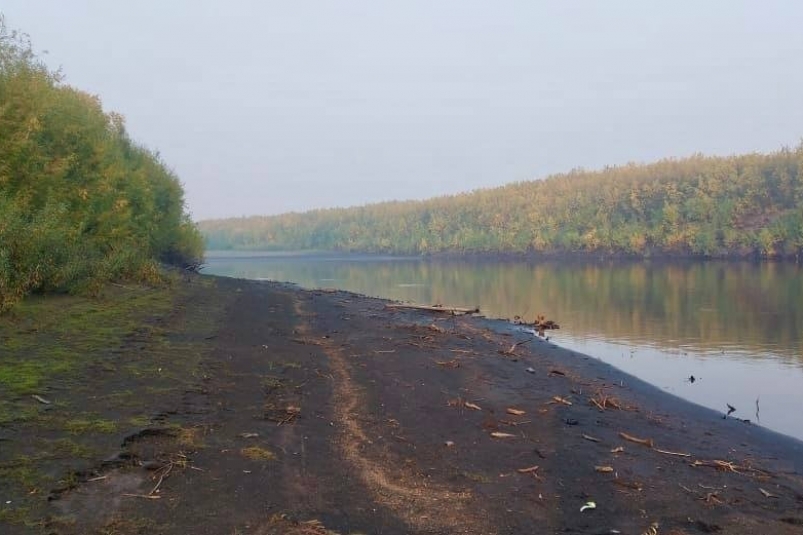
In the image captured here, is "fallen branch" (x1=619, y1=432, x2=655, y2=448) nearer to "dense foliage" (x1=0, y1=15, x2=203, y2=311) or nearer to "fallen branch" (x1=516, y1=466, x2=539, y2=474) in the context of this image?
"fallen branch" (x1=516, y1=466, x2=539, y2=474)

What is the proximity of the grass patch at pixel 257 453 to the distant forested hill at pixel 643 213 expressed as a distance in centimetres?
9898

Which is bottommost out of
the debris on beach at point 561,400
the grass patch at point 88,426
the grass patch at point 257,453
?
the debris on beach at point 561,400

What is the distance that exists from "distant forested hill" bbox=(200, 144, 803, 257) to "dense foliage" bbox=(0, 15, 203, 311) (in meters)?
91.0

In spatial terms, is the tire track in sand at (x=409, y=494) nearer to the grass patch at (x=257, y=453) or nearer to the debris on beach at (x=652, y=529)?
the grass patch at (x=257, y=453)

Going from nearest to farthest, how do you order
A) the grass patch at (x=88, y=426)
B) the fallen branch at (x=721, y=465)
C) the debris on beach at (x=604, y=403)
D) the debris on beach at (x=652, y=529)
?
1. the debris on beach at (x=652, y=529)
2. the grass patch at (x=88, y=426)
3. the fallen branch at (x=721, y=465)
4. the debris on beach at (x=604, y=403)

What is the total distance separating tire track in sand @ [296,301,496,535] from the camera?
6.27m

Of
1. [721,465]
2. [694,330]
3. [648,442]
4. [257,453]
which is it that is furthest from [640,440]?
A: [694,330]

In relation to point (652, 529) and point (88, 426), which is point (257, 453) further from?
point (652, 529)

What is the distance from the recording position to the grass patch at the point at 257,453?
25.1 ft

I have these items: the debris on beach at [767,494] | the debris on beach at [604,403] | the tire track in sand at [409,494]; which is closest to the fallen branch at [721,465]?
the debris on beach at [767,494]

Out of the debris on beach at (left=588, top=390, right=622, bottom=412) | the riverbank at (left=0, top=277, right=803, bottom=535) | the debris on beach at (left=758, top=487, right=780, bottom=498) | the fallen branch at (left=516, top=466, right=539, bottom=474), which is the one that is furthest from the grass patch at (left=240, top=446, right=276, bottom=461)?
the debris on beach at (left=588, top=390, right=622, bottom=412)

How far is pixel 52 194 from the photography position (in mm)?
21297

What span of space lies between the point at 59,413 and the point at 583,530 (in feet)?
21.9

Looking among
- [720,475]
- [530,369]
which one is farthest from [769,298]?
[720,475]
